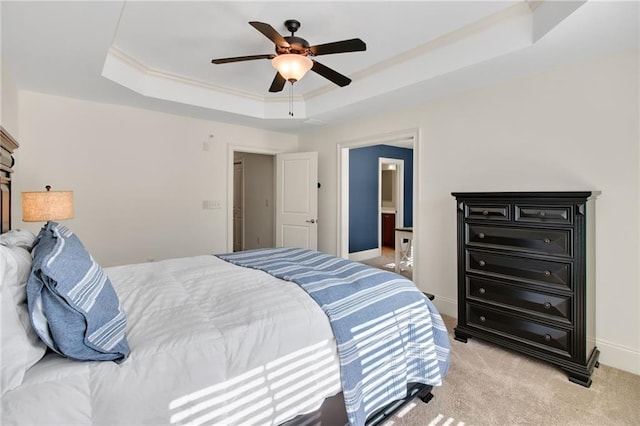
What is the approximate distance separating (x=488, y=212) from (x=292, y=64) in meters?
1.95

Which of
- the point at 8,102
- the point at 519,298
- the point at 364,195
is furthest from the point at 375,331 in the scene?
the point at 364,195

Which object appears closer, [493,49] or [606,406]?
[606,406]

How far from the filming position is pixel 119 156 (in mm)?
3668

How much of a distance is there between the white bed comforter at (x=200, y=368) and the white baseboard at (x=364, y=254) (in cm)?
441

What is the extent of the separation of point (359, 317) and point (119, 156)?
3.53m

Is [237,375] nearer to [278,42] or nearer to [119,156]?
[278,42]

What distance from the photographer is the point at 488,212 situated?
102 inches

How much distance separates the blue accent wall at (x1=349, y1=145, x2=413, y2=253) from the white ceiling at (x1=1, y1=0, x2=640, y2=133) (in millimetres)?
2561

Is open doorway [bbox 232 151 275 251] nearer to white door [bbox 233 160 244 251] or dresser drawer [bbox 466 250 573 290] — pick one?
white door [bbox 233 160 244 251]

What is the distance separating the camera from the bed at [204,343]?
37.6 inches

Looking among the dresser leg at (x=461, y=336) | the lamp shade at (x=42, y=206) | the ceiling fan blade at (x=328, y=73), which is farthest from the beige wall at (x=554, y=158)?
the lamp shade at (x=42, y=206)

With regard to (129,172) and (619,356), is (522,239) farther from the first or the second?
(129,172)

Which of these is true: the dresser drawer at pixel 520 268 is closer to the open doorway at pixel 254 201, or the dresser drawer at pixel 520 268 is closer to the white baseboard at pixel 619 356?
the white baseboard at pixel 619 356

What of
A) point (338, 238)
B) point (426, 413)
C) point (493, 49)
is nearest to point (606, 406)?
point (426, 413)
